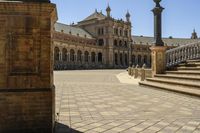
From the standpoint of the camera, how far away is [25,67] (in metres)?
5.82

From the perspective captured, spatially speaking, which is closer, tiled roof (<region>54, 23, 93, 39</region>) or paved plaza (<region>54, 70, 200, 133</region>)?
paved plaza (<region>54, 70, 200, 133</region>)

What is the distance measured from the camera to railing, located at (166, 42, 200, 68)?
66.2 feet

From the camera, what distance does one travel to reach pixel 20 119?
5805 mm

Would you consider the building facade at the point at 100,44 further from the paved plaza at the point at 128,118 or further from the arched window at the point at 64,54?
the paved plaza at the point at 128,118

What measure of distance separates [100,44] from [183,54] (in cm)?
7941

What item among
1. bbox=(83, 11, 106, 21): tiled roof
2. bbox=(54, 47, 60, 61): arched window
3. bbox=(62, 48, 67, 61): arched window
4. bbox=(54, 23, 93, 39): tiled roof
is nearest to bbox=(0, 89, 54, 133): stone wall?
bbox=(54, 47, 60, 61): arched window

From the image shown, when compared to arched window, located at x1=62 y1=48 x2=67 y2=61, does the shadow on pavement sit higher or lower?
lower

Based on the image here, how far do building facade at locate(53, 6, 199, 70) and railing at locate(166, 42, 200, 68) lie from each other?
173ft

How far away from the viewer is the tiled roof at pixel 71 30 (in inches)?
3319

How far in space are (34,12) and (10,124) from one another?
2.22 meters

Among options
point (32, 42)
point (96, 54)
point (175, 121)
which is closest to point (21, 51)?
Result: point (32, 42)

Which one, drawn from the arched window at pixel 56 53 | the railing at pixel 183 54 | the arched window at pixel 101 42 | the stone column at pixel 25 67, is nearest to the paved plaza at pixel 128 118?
→ the stone column at pixel 25 67

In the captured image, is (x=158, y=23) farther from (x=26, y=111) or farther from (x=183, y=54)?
(x=26, y=111)

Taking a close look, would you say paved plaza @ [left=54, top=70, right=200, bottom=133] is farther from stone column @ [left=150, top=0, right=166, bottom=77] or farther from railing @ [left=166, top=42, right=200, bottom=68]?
railing @ [left=166, top=42, right=200, bottom=68]
